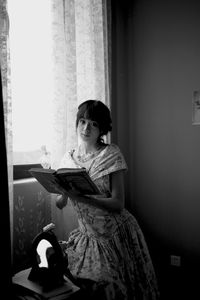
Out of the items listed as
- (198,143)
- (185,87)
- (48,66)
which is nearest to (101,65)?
(48,66)

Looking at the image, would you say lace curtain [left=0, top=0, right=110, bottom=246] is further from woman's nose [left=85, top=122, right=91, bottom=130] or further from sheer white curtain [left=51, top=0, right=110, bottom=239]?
woman's nose [left=85, top=122, right=91, bottom=130]

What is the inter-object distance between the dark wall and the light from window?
35.7 inches

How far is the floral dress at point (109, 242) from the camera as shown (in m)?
1.38

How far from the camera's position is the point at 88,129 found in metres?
1.54

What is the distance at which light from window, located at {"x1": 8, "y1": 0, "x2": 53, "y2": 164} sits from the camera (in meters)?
1.57

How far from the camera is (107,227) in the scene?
1.49 metres

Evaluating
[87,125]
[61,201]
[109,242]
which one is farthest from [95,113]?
[109,242]

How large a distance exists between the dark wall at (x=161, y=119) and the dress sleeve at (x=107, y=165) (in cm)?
97

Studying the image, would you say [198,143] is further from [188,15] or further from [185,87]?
[188,15]

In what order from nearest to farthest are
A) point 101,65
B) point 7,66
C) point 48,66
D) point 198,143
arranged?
A: point 7,66, point 48,66, point 101,65, point 198,143

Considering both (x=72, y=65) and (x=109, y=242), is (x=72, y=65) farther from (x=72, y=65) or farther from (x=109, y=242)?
(x=109, y=242)

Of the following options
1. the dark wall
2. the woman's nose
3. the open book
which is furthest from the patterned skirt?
the dark wall

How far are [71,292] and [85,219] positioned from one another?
0.52 m

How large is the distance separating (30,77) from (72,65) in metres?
0.27
